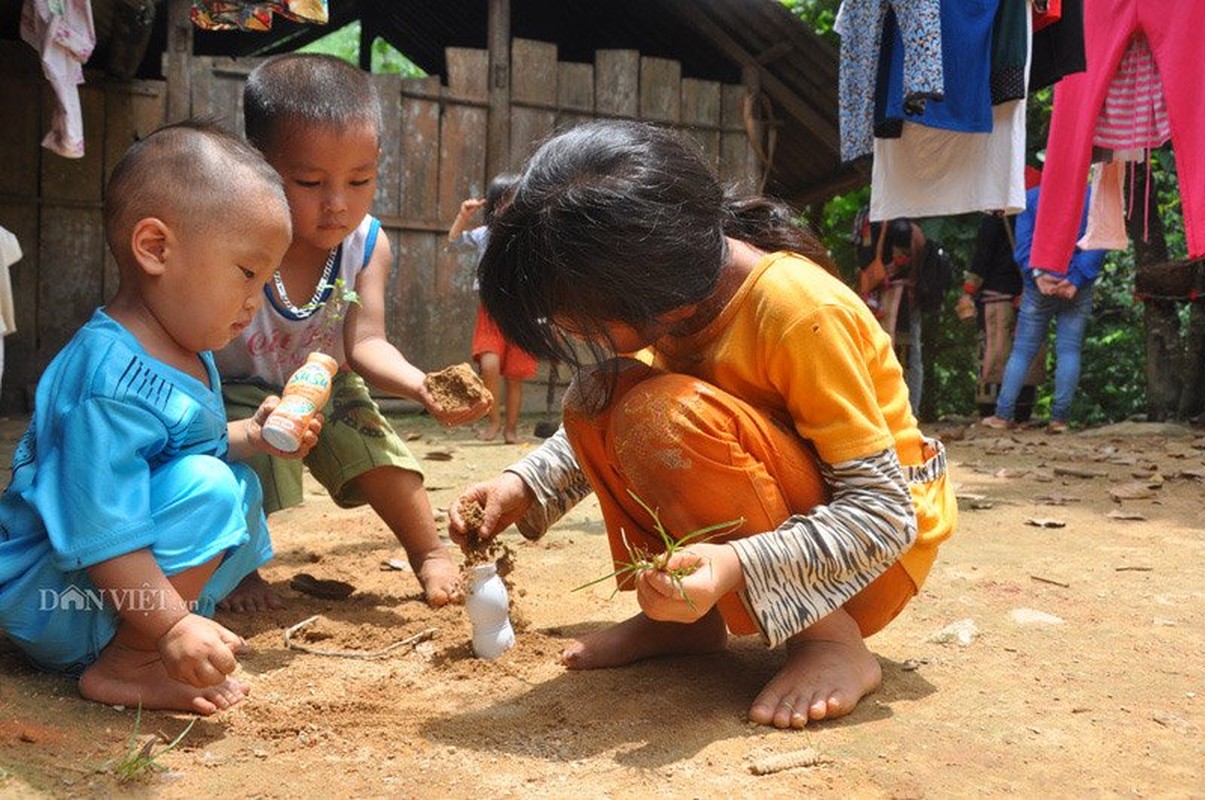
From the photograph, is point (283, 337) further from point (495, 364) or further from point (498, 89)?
point (498, 89)

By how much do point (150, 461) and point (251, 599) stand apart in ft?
2.69

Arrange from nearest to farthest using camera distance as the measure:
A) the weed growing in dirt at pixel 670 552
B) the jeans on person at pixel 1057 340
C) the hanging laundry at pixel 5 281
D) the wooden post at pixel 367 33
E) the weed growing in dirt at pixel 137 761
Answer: the weed growing in dirt at pixel 137 761, the weed growing in dirt at pixel 670 552, the hanging laundry at pixel 5 281, the jeans on person at pixel 1057 340, the wooden post at pixel 367 33

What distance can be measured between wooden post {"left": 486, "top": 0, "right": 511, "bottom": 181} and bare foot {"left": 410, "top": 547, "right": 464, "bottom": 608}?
5.80 metres

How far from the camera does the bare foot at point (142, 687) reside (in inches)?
74.2

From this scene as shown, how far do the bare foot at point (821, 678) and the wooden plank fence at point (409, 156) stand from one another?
5739 millimetres

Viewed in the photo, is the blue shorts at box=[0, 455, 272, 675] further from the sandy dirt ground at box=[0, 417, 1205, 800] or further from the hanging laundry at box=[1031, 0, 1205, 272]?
the hanging laundry at box=[1031, 0, 1205, 272]

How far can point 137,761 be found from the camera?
1579mm

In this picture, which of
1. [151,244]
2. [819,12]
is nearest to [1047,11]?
[151,244]

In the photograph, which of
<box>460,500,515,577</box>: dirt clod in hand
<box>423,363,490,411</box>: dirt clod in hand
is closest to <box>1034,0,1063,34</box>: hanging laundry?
<box>423,363,490,411</box>: dirt clod in hand

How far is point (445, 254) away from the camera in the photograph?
8.28 meters

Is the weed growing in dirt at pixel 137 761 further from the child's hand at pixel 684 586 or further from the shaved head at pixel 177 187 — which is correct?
the shaved head at pixel 177 187

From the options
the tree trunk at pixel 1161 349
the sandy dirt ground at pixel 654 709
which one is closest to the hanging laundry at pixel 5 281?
the sandy dirt ground at pixel 654 709

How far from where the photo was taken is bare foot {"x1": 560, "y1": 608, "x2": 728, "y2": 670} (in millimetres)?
2174

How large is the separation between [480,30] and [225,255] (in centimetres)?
929
